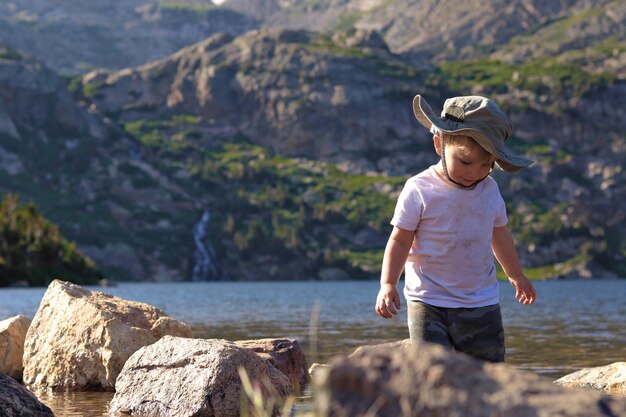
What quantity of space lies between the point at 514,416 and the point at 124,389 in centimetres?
1049

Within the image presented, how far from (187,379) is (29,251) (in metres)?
142

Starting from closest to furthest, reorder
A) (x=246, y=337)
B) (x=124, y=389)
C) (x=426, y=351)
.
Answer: (x=426, y=351)
(x=124, y=389)
(x=246, y=337)

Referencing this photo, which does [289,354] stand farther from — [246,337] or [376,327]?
[376,327]

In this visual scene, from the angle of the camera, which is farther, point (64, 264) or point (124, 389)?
point (64, 264)

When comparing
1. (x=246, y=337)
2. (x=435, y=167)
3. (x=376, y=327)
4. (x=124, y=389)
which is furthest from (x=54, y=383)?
(x=376, y=327)

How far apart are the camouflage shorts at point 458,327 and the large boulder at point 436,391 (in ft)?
Result: 12.4

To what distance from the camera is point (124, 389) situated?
13.8m

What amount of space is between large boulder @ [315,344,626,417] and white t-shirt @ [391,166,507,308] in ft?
12.6

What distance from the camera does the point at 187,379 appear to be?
13.1 m

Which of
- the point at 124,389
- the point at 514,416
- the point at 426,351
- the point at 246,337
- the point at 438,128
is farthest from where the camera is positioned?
the point at 246,337

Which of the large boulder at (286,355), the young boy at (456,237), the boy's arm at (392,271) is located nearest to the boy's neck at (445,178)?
the young boy at (456,237)

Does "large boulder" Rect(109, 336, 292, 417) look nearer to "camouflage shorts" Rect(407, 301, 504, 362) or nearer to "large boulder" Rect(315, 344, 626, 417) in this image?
"camouflage shorts" Rect(407, 301, 504, 362)

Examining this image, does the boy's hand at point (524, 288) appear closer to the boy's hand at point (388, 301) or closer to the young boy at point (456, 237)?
the young boy at point (456, 237)

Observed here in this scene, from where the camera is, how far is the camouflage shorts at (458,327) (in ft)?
27.6
